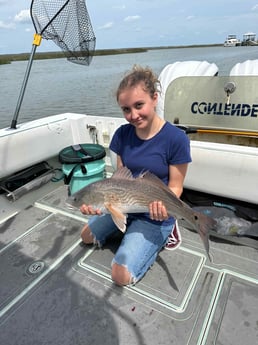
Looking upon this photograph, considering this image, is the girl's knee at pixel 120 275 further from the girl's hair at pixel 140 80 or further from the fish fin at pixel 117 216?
the girl's hair at pixel 140 80

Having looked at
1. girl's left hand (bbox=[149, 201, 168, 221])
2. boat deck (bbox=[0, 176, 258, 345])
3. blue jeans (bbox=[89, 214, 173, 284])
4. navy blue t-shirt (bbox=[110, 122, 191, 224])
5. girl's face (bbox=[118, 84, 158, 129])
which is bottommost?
boat deck (bbox=[0, 176, 258, 345])

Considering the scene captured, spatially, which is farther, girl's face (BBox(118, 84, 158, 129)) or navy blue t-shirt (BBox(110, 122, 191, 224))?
navy blue t-shirt (BBox(110, 122, 191, 224))

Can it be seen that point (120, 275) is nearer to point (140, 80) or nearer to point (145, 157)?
point (145, 157)

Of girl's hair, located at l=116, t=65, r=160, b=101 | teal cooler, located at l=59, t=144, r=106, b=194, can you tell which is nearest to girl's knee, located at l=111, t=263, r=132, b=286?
girl's hair, located at l=116, t=65, r=160, b=101

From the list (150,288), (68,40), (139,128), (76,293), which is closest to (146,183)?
(139,128)

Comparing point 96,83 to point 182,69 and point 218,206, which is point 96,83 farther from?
point 218,206

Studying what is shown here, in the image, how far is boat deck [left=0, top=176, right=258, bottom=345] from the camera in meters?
1.78

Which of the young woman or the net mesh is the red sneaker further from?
the net mesh

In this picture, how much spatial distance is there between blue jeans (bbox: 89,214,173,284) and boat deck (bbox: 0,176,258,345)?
154mm

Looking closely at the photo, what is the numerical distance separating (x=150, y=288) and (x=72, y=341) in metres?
0.68

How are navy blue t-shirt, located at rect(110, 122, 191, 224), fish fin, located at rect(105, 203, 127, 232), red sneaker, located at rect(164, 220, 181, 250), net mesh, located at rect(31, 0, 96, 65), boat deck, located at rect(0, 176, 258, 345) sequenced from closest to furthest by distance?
boat deck, located at rect(0, 176, 258, 345)
fish fin, located at rect(105, 203, 127, 232)
navy blue t-shirt, located at rect(110, 122, 191, 224)
red sneaker, located at rect(164, 220, 181, 250)
net mesh, located at rect(31, 0, 96, 65)

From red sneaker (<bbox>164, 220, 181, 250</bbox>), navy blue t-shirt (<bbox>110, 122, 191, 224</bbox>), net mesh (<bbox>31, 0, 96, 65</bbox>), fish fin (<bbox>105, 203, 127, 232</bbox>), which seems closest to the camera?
fish fin (<bbox>105, 203, 127, 232</bbox>)

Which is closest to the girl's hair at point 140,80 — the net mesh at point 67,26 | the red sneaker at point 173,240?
the red sneaker at point 173,240

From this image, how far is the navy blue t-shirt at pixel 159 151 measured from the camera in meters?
2.02
